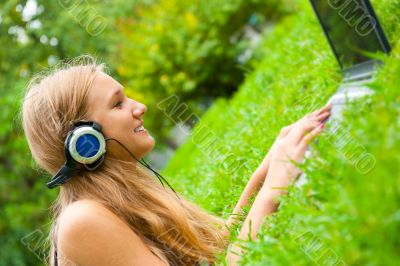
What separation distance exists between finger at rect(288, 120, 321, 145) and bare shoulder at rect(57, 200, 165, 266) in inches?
27.7

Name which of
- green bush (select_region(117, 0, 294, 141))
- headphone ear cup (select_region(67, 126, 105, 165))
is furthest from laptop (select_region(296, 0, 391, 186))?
green bush (select_region(117, 0, 294, 141))

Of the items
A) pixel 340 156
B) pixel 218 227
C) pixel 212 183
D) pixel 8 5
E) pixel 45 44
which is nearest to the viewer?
pixel 340 156

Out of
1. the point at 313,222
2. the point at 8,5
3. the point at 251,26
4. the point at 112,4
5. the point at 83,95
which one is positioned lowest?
the point at 251,26

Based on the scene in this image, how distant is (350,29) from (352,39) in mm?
61

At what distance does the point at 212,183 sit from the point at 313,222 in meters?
2.09

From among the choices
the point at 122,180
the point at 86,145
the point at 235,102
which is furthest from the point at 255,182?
the point at 235,102

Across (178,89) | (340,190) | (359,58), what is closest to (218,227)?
(359,58)

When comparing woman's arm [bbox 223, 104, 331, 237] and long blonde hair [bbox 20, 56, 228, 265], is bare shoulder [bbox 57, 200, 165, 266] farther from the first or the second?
woman's arm [bbox 223, 104, 331, 237]

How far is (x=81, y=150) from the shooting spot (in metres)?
2.23

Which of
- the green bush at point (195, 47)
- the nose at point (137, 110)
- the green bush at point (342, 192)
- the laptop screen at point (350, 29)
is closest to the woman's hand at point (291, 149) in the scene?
the green bush at point (342, 192)

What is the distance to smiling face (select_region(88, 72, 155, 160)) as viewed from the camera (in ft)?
7.79

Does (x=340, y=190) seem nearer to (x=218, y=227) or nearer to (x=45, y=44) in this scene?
(x=218, y=227)

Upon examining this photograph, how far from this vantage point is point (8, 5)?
940 centimetres

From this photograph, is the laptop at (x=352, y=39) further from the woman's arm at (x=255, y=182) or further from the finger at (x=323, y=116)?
the woman's arm at (x=255, y=182)
